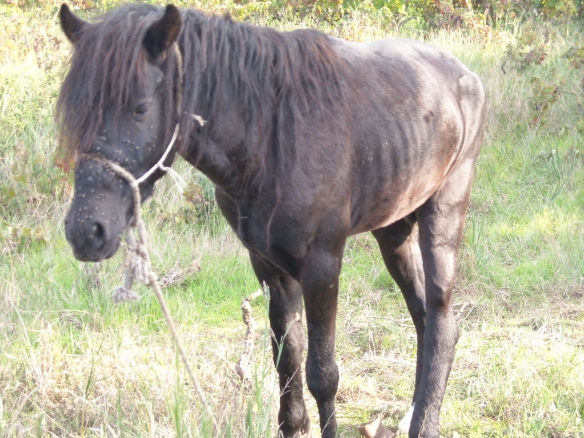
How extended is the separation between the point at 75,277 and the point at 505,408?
2.82 m

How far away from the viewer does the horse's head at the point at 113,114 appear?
2.42 meters

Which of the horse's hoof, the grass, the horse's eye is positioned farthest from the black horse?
the grass

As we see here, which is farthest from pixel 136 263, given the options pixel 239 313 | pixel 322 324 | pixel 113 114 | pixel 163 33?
pixel 239 313

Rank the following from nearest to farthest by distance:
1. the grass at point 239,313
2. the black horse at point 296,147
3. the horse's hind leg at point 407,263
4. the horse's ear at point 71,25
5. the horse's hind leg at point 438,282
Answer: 1. the black horse at point 296,147
2. the horse's ear at point 71,25
3. the grass at point 239,313
4. the horse's hind leg at point 438,282
5. the horse's hind leg at point 407,263

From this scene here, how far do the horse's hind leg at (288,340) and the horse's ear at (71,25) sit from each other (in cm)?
133

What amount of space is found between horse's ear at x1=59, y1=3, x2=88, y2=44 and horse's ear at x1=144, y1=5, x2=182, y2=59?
1.08 ft

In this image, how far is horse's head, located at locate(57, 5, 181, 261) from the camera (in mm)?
2418

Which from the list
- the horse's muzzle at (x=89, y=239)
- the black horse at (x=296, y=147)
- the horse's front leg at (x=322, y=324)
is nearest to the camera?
the horse's muzzle at (x=89, y=239)

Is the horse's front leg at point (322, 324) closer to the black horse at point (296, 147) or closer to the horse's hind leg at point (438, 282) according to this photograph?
the black horse at point (296, 147)

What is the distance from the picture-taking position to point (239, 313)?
4.81 m

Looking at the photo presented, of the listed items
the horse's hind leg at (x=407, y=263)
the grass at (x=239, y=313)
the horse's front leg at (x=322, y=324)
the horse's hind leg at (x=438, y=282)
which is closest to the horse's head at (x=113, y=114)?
the grass at (x=239, y=313)

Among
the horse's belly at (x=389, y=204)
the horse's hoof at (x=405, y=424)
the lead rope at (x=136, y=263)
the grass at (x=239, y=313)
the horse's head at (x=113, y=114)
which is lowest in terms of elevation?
the horse's hoof at (x=405, y=424)

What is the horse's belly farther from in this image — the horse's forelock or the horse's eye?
the horse's forelock

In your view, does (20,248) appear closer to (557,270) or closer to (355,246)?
(355,246)
